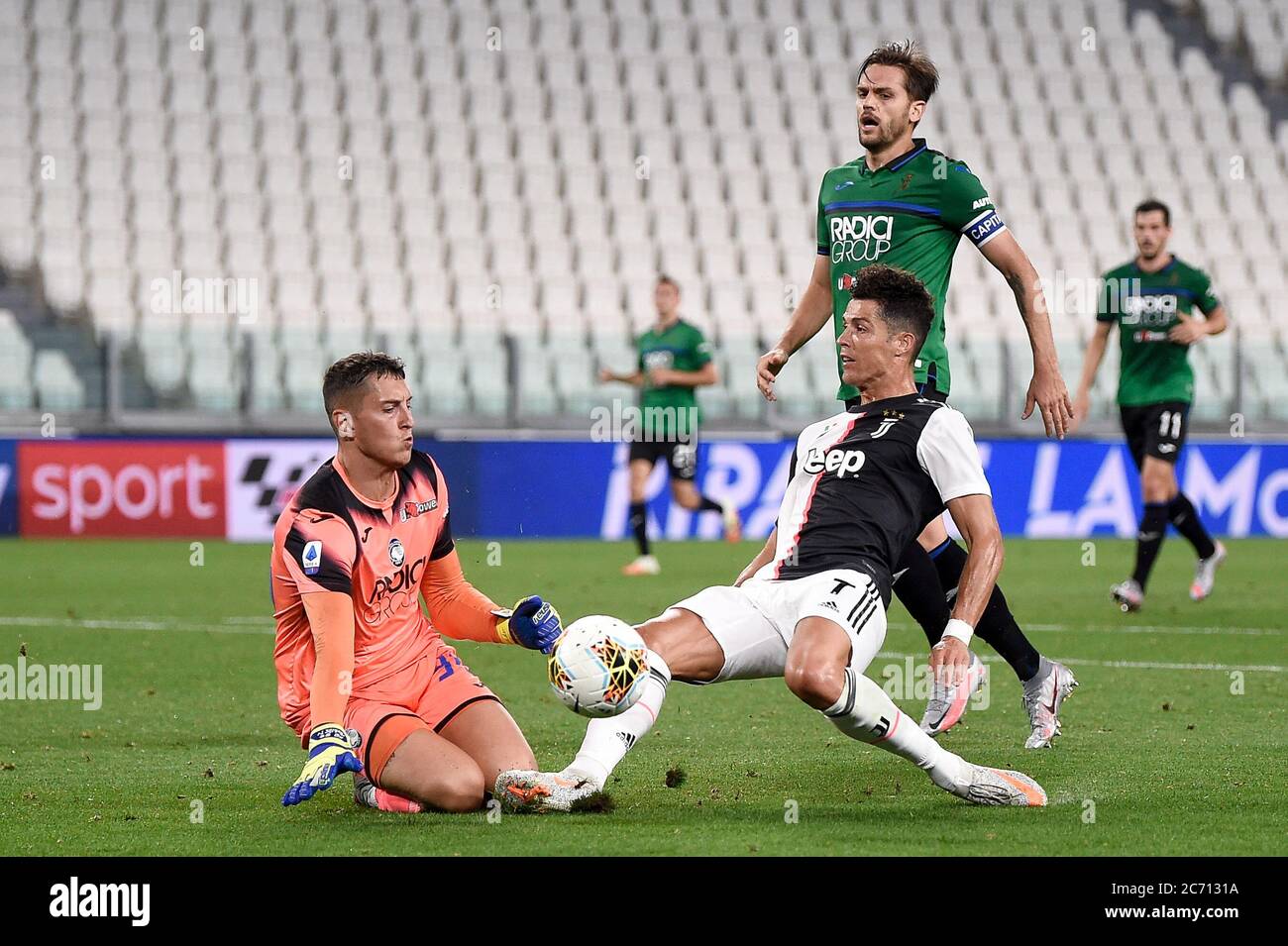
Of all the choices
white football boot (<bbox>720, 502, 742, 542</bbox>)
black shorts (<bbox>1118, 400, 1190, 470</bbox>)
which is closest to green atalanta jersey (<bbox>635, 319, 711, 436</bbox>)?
white football boot (<bbox>720, 502, 742, 542</bbox>)

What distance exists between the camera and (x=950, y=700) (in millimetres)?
4719

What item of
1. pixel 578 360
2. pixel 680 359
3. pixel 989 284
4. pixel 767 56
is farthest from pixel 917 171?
pixel 767 56

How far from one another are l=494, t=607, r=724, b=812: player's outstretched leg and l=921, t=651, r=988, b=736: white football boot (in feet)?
2.07

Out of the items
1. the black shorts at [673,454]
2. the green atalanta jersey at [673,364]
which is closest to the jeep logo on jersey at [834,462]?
the black shorts at [673,454]

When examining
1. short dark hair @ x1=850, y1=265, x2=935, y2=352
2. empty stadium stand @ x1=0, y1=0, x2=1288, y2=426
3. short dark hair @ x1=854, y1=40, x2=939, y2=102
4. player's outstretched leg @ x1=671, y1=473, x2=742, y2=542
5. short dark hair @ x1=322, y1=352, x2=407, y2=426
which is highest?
empty stadium stand @ x1=0, y1=0, x2=1288, y2=426

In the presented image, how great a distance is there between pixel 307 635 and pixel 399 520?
1.35 ft

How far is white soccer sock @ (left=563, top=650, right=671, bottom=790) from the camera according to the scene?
4.55m

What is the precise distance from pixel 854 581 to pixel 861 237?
5.58 ft

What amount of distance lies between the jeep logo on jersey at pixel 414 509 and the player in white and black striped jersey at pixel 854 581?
0.76 m

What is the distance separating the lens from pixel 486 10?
2158 cm

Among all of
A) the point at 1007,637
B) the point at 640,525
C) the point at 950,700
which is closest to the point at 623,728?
the point at 950,700

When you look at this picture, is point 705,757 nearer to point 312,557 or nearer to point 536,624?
point 536,624

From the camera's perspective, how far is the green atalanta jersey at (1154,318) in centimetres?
1057

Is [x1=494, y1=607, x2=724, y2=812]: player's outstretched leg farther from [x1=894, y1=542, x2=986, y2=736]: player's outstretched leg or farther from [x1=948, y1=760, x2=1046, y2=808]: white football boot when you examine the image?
[x1=894, y1=542, x2=986, y2=736]: player's outstretched leg
